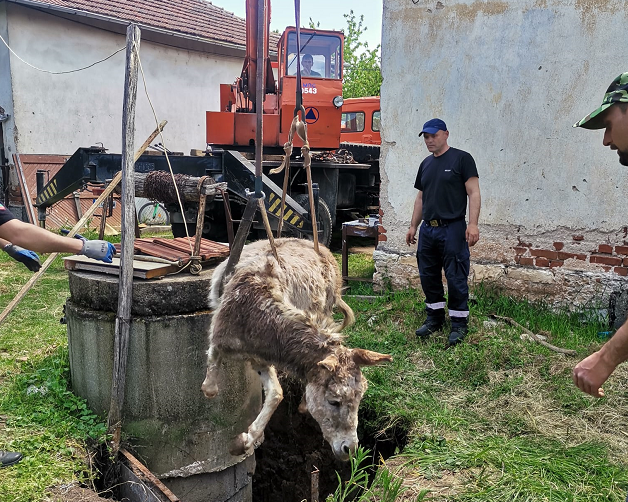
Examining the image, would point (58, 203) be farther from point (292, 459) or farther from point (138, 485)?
point (138, 485)

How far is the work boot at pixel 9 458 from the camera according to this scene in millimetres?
3500

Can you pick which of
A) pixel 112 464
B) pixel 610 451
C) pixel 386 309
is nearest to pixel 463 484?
pixel 610 451

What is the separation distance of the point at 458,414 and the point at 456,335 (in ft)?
4.11

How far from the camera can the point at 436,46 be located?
269 inches

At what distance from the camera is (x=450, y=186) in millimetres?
5441

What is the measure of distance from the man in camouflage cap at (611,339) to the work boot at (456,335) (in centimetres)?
307

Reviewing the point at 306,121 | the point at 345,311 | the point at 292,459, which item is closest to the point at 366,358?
the point at 345,311

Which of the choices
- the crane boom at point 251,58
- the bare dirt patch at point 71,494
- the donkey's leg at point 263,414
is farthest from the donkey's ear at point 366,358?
the crane boom at point 251,58

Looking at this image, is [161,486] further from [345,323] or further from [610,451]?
[610,451]

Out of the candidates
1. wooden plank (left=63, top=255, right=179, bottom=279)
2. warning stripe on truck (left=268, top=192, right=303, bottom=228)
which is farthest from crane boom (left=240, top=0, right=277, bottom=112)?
wooden plank (left=63, top=255, right=179, bottom=279)

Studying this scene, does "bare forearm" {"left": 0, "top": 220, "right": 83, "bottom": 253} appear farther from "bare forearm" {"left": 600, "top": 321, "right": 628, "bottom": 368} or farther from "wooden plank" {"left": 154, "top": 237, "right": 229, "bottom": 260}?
"bare forearm" {"left": 600, "top": 321, "right": 628, "bottom": 368}

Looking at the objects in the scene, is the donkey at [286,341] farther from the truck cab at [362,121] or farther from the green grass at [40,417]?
the truck cab at [362,121]

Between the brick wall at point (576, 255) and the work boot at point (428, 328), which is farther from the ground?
the brick wall at point (576, 255)

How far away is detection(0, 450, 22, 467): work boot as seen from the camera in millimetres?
3500
